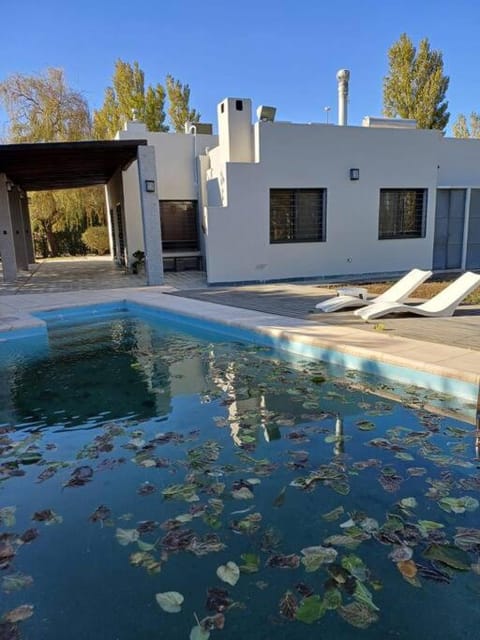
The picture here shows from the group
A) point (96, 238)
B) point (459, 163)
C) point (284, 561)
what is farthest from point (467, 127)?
point (284, 561)

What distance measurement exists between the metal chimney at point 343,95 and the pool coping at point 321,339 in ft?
26.0

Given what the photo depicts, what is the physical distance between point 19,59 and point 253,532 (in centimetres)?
2086

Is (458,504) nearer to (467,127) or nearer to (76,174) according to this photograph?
(76,174)

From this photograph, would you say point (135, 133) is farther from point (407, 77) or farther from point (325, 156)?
point (407, 77)

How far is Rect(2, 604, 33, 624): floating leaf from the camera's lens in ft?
6.83

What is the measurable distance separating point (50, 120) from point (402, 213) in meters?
14.3

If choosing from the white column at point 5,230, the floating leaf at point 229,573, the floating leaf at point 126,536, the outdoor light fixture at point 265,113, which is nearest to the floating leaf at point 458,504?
the floating leaf at point 229,573

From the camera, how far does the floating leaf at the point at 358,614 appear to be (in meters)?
2.02

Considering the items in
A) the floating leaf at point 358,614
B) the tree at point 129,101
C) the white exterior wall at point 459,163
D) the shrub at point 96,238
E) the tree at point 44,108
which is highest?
the tree at point 129,101

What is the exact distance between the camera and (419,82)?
25297mm

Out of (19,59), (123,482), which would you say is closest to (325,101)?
(19,59)

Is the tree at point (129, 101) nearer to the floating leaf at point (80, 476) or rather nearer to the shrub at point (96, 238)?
the shrub at point (96, 238)

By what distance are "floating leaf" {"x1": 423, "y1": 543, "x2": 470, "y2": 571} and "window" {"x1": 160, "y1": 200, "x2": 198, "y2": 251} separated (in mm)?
13412

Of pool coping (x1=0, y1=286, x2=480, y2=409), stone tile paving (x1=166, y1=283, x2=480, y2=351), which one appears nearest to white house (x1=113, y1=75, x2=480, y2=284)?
stone tile paving (x1=166, y1=283, x2=480, y2=351)
